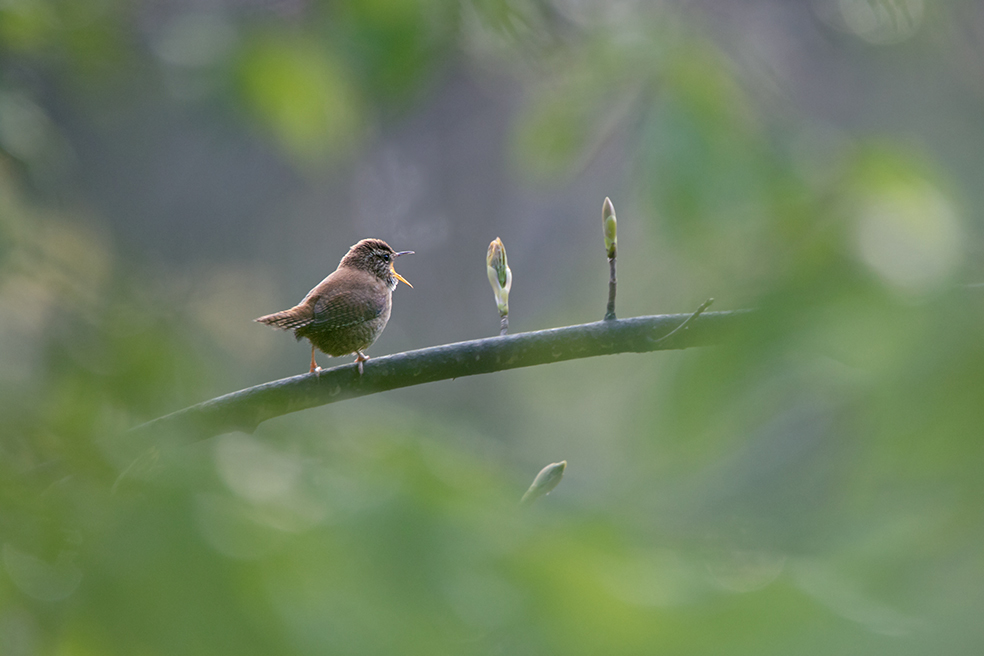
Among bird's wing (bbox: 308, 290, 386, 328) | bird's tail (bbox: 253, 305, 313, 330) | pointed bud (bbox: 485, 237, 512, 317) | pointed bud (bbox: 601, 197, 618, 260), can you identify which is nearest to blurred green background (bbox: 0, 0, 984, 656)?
pointed bud (bbox: 601, 197, 618, 260)

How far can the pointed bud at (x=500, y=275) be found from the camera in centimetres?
163

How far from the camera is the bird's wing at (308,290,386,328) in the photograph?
190 cm

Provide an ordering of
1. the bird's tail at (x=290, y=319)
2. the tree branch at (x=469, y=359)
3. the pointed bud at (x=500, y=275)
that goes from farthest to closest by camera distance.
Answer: the bird's tail at (x=290, y=319) → the pointed bud at (x=500, y=275) → the tree branch at (x=469, y=359)

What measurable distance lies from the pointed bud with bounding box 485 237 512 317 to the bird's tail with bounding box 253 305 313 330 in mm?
501

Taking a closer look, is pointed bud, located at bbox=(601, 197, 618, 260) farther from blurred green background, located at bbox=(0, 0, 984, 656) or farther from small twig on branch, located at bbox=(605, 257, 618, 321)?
blurred green background, located at bbox=(0, 0, 984, 656)

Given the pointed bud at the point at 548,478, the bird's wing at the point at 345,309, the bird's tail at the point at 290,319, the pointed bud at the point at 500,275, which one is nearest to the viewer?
the pointed bud at the point at 548,478

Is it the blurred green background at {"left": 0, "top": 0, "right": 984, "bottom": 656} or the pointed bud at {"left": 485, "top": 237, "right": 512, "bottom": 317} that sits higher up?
the blurred green background at {"left": 0, "top": 0, "right": 984, "bottom": 656}

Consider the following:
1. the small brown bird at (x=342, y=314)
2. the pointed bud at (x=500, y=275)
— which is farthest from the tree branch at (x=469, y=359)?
the small brown bird at (x=342, y=314)

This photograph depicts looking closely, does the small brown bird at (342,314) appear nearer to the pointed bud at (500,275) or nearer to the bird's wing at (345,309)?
the bird's wing at (345,309)

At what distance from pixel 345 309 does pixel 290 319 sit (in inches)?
5.6

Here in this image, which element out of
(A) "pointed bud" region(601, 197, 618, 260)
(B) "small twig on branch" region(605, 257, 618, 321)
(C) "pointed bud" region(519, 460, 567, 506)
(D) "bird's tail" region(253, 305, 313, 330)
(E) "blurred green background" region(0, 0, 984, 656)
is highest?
(E) "blurred green background" region(0, 0, 984, 656)

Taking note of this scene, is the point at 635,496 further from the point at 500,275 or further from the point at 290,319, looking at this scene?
the point at 290,319

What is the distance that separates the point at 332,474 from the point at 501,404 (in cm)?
701

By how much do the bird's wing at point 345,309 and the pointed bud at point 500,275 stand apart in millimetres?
441
